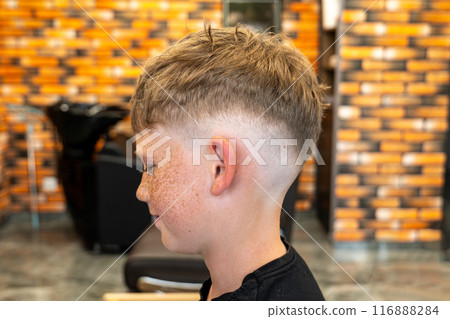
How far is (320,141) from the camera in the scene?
2104 millimetres

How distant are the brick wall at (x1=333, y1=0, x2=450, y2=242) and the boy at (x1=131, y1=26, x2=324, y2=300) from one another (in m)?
1.84

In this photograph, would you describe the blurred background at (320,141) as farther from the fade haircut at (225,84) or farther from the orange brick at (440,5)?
the fade haircut at (225,84)

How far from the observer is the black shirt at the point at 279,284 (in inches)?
25.6

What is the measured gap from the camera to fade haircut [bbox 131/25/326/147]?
62 centimetres

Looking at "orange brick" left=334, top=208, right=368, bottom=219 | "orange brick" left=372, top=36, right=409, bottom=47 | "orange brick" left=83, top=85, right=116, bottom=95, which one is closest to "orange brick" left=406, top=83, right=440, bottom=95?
"orange brick" left=372, top=36, right=409, bottom=47

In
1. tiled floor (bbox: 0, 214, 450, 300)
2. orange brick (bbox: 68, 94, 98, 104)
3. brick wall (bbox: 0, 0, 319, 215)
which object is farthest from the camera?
orange brick (bbox: 68, 94, 98, 104)

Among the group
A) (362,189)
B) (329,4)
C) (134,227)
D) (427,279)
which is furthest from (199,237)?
(329,4)

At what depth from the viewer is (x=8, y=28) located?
311 centimetres

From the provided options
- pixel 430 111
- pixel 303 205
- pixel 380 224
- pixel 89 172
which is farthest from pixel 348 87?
pixel 89 172

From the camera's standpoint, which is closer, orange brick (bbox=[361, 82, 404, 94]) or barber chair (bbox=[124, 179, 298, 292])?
barber chair (bbox=[124, 179, 298, 292])

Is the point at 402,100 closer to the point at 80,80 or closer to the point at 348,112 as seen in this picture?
the point at 348,112

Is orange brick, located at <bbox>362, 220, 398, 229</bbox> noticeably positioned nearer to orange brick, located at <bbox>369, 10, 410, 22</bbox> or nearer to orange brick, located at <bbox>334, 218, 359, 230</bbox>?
orange brick, located at <bbox>334, 218, 359, 230</bbox>

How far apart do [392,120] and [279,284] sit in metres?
1.99
